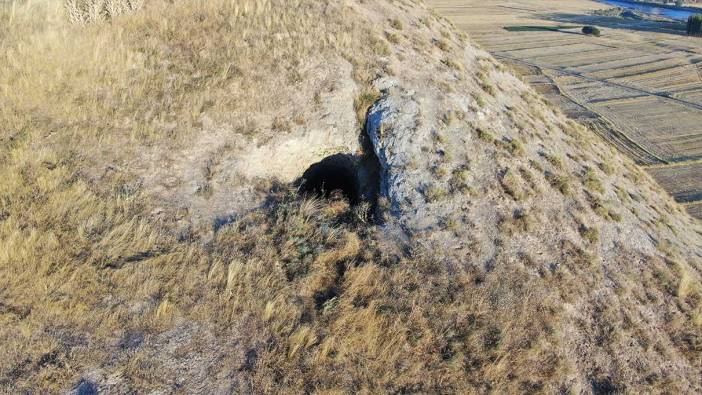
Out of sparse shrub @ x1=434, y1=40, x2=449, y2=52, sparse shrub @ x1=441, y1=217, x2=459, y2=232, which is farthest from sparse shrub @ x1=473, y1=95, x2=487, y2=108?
sparse shrub @ x1=441, y1=217, x2=459, y2=232

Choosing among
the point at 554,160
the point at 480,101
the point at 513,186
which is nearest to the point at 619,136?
the point at 554,160

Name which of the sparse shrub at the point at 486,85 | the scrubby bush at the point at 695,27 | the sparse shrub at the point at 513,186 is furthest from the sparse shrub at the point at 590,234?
the scrubby bush at the point at 695,27

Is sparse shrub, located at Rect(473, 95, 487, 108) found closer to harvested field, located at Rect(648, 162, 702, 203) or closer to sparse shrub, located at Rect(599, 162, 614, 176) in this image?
sparse shrub, located at Rect(599, 162, 614, 176)

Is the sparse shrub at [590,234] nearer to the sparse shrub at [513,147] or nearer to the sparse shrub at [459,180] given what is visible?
the sparse shrub at [513,147]

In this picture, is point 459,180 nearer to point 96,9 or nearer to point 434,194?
point 434,194

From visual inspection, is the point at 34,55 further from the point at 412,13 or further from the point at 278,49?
the point at 412,13

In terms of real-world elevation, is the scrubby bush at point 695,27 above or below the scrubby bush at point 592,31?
above
